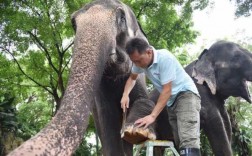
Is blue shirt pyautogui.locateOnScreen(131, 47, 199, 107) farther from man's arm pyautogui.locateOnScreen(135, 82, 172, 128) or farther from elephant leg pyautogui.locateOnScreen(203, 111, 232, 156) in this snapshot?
elephant leg pyautogui.locateOnScreen(203, 111, 232, 156)

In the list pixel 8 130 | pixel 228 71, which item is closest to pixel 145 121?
pixel 228 71

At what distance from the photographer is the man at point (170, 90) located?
3.61 m

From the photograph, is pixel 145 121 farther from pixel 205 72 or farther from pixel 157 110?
pixel 205 72

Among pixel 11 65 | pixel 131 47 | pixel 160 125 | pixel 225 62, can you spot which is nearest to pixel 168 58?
pixel 131 47

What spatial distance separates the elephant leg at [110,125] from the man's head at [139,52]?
36.9 inches

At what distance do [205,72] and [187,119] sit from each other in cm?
192

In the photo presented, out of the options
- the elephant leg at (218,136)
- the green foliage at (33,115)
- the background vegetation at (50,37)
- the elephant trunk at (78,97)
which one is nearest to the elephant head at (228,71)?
the elephant leg at (218,136)

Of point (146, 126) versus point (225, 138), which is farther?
point (225, 138)

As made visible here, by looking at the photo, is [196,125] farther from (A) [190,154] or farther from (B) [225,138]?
(B) [225,138]

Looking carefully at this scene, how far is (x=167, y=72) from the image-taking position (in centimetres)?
379

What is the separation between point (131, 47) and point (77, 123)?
4.47ft

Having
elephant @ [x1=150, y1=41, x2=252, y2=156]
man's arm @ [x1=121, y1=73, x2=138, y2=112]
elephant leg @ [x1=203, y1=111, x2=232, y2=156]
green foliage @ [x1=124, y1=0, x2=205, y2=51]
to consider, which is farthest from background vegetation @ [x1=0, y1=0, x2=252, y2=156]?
man's arm @ [x1=121, y1=73, x2=138, y2=112]

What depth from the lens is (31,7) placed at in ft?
41.1

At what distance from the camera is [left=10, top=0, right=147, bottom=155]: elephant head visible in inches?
82.5
